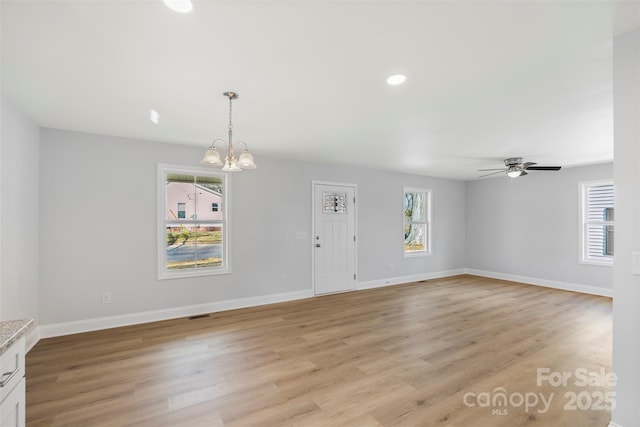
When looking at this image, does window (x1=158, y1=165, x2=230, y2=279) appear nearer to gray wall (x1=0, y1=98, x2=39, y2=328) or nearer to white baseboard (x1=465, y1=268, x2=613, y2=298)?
gray wall (x1=0, y1=98, x2=39, y2=328)

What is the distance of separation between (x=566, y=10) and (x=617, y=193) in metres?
1.07

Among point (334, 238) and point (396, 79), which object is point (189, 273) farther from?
point (396, 79)

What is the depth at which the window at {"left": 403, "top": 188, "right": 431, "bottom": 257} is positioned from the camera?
7.14 metres

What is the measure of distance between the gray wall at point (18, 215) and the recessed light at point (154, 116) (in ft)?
3.92

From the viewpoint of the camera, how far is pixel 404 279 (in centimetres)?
689

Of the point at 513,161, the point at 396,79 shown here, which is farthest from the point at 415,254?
the point at 396,79

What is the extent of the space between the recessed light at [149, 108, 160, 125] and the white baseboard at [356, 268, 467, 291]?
15.2 ft

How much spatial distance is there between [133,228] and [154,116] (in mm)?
1712

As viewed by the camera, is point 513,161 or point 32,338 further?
point 513,161

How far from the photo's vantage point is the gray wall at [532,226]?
238 inches

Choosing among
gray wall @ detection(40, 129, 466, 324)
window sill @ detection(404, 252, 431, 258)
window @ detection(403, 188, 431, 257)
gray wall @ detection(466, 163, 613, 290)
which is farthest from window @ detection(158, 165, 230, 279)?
gray wall @ detection(466, 163, 613, 290)

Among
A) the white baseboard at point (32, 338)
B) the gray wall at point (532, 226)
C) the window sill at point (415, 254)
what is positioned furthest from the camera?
the window sill at point (415, 254)

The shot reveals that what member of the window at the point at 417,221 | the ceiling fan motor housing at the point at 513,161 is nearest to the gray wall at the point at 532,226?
the window at the point at 417,221

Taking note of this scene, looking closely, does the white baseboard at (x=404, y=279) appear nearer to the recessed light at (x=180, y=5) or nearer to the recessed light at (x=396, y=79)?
the recessed light at (x=396, y=79)
